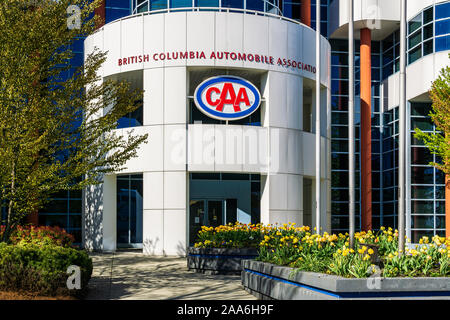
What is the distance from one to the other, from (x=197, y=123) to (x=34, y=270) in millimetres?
14236

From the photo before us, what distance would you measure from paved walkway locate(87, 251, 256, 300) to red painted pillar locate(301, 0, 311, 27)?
749 inches

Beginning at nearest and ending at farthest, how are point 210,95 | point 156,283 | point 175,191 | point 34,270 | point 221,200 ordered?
point 34,270 → point 156,283 → point 175,191 → point 210,95 → point 221,200

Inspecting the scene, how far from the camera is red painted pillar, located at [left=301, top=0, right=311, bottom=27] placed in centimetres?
3378

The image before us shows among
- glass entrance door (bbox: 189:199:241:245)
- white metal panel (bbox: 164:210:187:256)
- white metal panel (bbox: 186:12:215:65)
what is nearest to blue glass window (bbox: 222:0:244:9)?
white metal panel (bbox: 186:12:215:65)

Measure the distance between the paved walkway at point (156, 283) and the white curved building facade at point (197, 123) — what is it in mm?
3849

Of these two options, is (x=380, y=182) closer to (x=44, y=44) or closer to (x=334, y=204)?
(x=334, y=204)

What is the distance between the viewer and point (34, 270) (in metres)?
10.8

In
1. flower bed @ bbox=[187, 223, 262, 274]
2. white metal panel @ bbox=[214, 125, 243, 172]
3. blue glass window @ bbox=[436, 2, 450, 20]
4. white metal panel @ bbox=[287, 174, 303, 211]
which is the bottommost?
flower bed @ bbox=[187, 223, 262, 274]

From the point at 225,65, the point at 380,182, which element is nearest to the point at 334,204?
the point at 380,182

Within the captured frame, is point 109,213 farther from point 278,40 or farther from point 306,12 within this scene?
point 306,12

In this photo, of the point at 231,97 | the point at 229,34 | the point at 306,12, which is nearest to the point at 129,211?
the point at 231,97

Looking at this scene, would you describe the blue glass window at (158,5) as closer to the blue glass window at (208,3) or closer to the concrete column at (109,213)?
the blue glass window at (208,3)

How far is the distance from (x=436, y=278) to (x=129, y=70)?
18.1 meters

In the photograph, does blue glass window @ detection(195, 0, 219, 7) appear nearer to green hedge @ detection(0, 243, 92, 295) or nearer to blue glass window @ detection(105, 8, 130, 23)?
blue glass window @ detection(105, 8, 130, 23)
